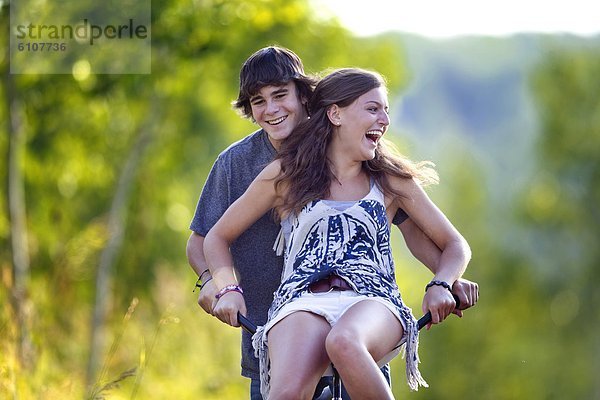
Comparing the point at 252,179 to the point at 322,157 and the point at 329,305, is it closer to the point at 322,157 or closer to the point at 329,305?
the point at 322,157

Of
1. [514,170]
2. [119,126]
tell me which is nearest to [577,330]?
[119,126]

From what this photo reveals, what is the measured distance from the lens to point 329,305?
171 inches

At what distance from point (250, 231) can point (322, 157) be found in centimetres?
58

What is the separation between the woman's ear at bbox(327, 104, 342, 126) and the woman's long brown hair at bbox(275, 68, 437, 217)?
16mm

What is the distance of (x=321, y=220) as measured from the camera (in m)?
4.58

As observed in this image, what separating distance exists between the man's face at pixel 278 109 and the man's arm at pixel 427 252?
56 centimetres

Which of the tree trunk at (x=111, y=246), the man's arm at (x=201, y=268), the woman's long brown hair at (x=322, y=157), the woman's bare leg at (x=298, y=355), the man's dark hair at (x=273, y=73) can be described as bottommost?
the tree trunk at (x=111, y=246)

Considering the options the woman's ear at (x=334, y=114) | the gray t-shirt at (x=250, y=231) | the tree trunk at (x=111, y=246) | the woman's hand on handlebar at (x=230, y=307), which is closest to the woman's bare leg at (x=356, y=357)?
the woman's hand on handlebar at (x=230, y=307)

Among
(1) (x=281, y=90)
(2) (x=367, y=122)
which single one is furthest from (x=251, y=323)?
(1) (x=281, y=90)

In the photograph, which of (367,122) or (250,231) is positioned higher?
(367,122)

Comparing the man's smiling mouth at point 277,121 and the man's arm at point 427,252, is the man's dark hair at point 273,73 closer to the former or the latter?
the man's smiling mouth at point 277,121

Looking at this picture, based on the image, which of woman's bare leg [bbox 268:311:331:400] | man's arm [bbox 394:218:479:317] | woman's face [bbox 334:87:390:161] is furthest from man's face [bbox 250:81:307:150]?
woman's bare leg [bbox 268:311:331:400]

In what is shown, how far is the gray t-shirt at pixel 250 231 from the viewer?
5141mm

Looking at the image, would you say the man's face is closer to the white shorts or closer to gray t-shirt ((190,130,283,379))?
gray t-shirt ((190,130,283,379))
